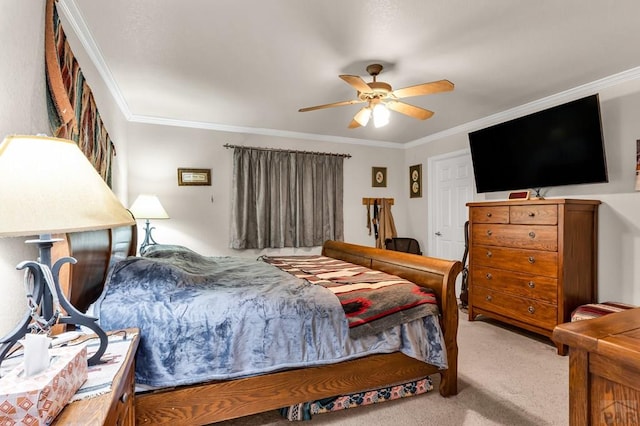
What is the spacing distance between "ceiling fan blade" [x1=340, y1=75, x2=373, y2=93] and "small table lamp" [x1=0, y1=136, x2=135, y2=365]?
5.83ft

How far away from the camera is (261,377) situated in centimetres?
173

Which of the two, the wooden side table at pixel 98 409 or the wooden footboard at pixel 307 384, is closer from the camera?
the wooden side table at pixel 98 409

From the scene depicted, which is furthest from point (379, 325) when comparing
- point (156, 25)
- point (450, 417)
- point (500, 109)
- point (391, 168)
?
point (391, 168)

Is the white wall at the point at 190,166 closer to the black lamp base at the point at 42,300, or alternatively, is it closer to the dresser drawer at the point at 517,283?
the dresser drawer at the point at 517,283

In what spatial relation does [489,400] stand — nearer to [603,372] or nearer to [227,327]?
[603,372]

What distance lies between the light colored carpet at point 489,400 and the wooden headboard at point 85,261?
1.06 metres

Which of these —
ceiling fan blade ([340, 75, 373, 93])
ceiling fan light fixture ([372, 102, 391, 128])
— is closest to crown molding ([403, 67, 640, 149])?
ceiling fan light fixture ([372, 102, 391, 128])

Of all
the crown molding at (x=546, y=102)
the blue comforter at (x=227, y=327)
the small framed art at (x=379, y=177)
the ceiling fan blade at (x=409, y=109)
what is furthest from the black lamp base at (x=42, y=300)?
the small framed art at (x=379, y=177)

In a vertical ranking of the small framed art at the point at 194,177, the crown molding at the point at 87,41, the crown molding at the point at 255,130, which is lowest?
the small framed art at the point at 194,177

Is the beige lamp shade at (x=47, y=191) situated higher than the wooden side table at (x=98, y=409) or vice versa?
the beige lamp shade at (x=47, y=191)

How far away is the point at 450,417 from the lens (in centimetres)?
192

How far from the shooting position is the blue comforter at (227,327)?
159cm

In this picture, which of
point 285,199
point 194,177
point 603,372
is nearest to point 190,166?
point 194,177

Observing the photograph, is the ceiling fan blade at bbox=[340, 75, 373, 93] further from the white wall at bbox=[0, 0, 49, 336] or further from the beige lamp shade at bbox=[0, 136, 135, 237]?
the beige lamp shade at bbox=[0, 136, 135, 237]
